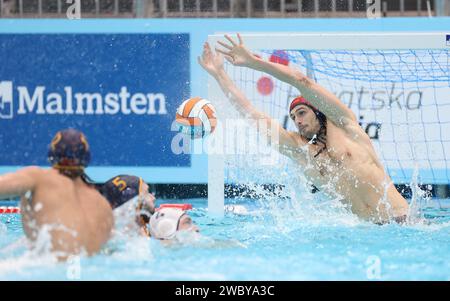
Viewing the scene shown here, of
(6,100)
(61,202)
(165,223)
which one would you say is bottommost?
(165,223)

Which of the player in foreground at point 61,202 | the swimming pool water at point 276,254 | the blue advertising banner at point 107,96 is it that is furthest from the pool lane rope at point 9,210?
the player in foreground at point 61,202

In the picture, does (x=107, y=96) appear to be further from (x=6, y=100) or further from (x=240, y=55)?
(x=240, y=55)

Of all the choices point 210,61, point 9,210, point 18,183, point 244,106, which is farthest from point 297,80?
point 9,210

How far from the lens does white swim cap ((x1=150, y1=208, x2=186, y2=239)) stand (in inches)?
177

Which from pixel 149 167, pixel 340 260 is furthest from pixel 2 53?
pixel 340 260

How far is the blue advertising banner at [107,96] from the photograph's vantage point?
274 inches

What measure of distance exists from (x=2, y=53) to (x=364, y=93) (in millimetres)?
2901

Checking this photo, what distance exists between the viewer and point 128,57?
275 inches

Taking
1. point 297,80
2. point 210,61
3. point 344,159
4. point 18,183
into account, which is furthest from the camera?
point 210,61

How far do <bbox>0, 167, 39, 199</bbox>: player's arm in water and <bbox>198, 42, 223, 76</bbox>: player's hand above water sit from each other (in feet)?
A: 6.82

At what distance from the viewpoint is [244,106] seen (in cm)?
551

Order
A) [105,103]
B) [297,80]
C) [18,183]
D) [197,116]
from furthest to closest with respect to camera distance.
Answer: [105,103]
[197,116]
[297,80]
[18,183]

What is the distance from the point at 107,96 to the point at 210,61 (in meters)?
1.60
